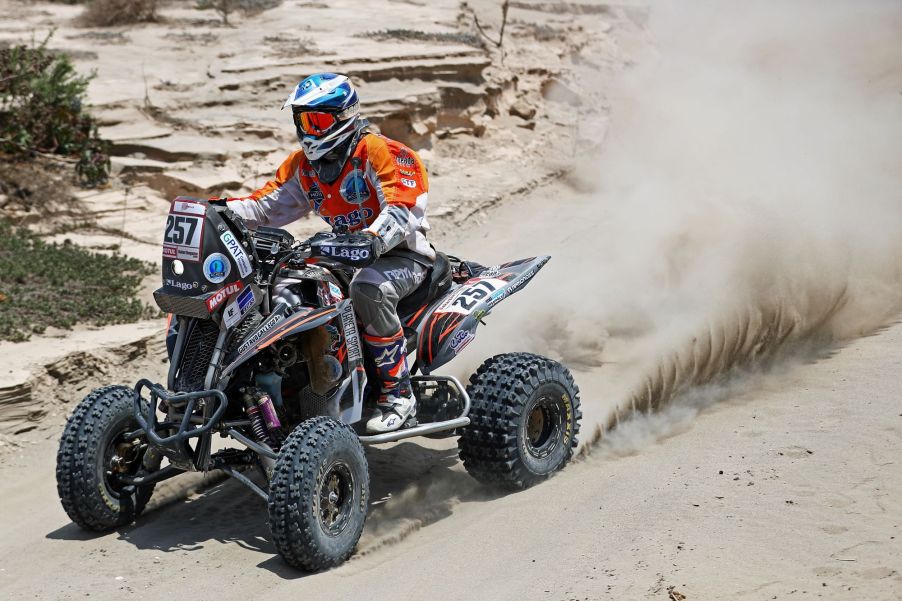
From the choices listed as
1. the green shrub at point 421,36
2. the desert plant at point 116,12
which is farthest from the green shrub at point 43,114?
the desert plant at point 116,12

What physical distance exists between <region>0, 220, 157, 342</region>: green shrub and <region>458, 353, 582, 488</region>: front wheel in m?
3.96

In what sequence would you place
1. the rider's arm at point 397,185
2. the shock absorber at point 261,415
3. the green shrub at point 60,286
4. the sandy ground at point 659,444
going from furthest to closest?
the green shrub at point 60,286
the rider's arm at point 397,185
the shock absorber at point 261,415
the sandy ground at point 659,444

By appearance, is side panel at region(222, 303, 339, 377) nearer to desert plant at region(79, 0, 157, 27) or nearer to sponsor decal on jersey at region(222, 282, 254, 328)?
sponsor decal on jersey at region(222, 282, 254, 328)

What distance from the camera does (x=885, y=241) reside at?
1016 cm

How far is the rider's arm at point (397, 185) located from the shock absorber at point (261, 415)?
3.43 ft

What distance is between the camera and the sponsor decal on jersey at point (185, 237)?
5.42m

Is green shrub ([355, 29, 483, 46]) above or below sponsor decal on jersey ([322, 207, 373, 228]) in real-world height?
above

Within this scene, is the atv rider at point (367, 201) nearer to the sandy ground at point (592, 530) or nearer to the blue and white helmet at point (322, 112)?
the blue and white helmet at point (322, 112)

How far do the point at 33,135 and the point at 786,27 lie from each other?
14.3m

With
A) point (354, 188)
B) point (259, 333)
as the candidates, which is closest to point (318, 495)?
point (259, 333)

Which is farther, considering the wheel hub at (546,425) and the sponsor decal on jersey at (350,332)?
the wheel hub at (546,425)

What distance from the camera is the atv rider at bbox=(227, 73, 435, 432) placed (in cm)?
600

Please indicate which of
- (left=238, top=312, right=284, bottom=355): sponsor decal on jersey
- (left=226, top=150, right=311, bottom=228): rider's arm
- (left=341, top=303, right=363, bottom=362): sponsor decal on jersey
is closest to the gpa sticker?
(left=238, top=312, right=284, bottom=355): sponsor decal on jersey

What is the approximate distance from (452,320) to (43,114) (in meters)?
8.03
